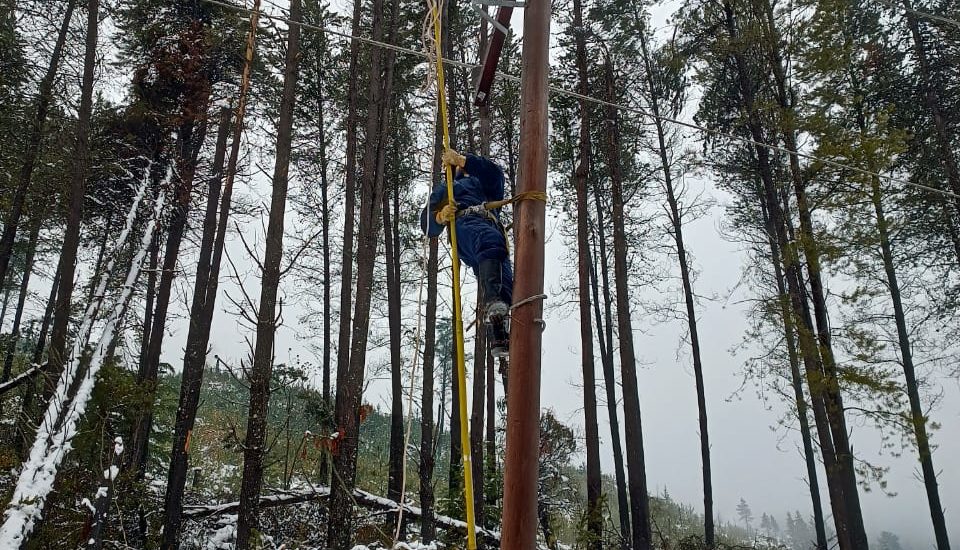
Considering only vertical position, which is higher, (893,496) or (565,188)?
(565,188)

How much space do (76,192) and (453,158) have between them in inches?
360

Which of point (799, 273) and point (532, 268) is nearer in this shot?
point (532, 268)

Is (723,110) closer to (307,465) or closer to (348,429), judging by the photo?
(348,429)

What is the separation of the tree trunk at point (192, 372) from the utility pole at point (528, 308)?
323 inches

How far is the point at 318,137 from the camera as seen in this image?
15117 millimetres

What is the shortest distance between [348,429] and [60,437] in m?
3.29

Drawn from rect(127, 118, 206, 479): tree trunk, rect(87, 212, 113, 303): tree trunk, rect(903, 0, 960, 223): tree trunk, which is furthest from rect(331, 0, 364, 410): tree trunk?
rect(903, 0, 960, 223): tree trunk

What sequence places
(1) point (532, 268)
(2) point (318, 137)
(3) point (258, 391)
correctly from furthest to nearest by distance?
1. (2) point (318, 137)
2. (3) point (258, 391)
3. (1) point (532, 268)

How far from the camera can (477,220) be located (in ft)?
10.1

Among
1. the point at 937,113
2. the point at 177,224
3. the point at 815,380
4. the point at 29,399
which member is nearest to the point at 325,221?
the point at 177,224

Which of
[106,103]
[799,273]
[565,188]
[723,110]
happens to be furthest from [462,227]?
[106,103]

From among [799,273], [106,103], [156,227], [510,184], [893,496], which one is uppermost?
[106,103]

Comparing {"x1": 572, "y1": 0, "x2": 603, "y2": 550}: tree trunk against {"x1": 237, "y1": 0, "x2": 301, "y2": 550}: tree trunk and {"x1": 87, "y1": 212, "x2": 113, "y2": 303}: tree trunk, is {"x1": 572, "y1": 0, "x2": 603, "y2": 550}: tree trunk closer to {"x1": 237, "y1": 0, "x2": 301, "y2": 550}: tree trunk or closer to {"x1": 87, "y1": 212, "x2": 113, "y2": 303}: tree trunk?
{"x1": 237, "y1": 0, "x2": 301, "y2": 550}: tree trunk

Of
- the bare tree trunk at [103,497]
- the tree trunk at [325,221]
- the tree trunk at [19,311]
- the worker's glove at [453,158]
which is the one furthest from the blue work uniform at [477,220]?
the tree trunk at [19,311]
